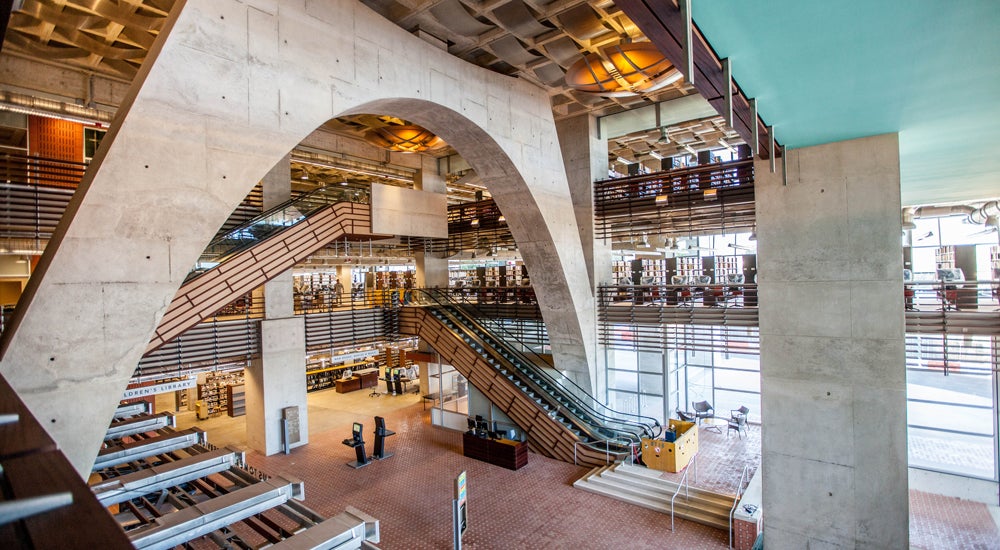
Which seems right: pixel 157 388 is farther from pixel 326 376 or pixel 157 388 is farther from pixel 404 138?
pixel 326 376

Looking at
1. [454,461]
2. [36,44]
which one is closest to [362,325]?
[454,461]

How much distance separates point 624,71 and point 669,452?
26.8 ft

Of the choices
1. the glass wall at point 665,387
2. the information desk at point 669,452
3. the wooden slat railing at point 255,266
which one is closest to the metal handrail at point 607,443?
the information desk at point 669,452

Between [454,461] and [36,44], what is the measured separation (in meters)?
12.5

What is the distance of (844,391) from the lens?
754cm

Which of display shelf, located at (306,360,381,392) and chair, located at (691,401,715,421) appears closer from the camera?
chair, located at (691,401,715,421)

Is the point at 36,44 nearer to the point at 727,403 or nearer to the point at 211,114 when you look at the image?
the point at 211,114

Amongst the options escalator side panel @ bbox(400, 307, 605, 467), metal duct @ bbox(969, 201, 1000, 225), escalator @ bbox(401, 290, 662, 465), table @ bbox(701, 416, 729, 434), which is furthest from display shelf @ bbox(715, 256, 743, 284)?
metal duct @ bbox(969, 201, 1000, 225)

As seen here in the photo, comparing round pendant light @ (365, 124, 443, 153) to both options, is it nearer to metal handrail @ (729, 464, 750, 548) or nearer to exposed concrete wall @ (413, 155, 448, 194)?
exposed concrete wall @ (413, 155, 448, 194)

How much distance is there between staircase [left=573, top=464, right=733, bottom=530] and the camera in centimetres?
933

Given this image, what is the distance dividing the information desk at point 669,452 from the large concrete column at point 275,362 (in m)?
9.43

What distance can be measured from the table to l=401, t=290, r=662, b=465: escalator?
165cm

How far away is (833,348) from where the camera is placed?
25.0 ft

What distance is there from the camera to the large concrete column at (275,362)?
13039 mm
